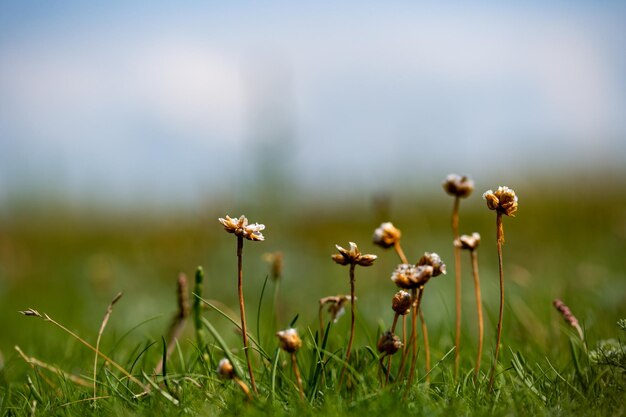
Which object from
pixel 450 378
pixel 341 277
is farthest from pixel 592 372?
pixel 341 277

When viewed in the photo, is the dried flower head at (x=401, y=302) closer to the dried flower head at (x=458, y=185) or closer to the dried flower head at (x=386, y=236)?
the dried flower head at (x=386, y=236)

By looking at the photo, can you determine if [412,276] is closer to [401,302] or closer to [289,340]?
[401,302]

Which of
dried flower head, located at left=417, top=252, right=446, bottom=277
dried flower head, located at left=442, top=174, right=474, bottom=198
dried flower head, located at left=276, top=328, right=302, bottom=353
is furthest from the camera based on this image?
dried flower head, located at left=442, top=174, right=474, bottom=198

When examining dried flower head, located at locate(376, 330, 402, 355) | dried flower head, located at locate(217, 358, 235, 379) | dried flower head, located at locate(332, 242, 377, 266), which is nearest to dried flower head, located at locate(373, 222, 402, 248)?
dried flower head, located at locate(332, 242, 377, 266)

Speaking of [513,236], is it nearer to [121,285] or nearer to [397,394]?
[121,285]

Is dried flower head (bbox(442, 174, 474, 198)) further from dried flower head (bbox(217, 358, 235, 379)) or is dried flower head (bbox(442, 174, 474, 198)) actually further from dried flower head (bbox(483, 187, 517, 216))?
dried flower head (bbox(217, 358, 235, 379))

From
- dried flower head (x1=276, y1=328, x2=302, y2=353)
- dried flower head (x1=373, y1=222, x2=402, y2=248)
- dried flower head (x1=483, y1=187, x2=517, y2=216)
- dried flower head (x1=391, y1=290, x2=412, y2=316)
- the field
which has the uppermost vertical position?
dried flower head (x1=483, y1=187, x2=517, y2=216)
